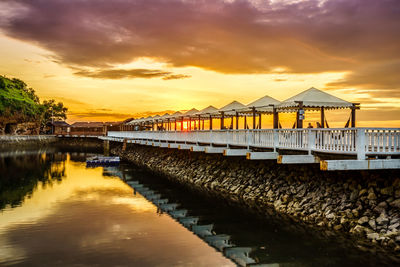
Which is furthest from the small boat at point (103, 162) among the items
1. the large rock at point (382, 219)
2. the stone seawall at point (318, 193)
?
the large rock at point (382, 219)

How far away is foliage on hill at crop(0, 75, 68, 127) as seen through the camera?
102m

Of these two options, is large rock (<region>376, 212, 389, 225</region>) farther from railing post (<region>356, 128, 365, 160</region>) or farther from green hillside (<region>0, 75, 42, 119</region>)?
green hillside (<region>0, 75, 42, 119</region>)

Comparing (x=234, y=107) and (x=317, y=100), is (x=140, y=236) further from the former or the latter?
(x=234, y=107)

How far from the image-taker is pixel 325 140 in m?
15.1

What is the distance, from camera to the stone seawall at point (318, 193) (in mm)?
13227

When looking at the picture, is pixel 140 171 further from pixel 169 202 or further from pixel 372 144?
pixel 372 144

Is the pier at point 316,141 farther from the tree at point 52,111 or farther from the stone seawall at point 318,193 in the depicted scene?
the tree at point 52,111

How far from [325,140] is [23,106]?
109 metres

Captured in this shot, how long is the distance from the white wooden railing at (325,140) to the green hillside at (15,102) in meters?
94.7

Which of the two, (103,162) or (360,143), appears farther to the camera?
(103,162)

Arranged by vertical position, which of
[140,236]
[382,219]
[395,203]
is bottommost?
[140,236]

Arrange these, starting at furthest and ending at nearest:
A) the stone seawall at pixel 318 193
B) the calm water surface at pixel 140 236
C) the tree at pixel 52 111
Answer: the tree at pixel 52 111
the stone seawall at pixel 318 193
the calm water surface at pixel 140 236

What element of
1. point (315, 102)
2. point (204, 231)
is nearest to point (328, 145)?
point (204, 231)

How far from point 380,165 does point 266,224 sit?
5.93 metres
